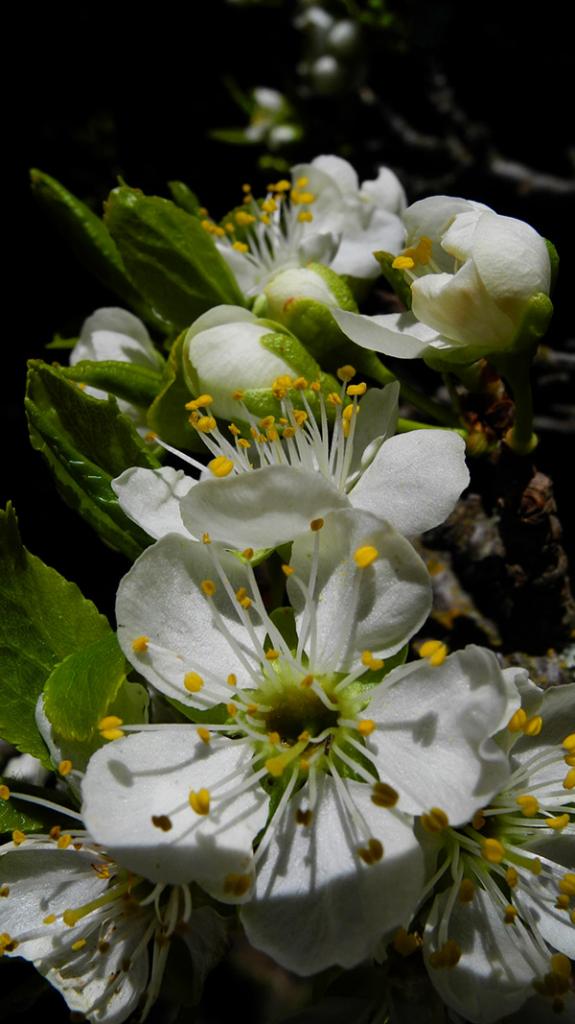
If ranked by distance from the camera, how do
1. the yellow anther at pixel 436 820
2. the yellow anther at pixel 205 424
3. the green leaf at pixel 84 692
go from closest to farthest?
the yellow anther at pixel 436 820, the green leaf at pixel 84 692, the yellow anther at pixel 205 424

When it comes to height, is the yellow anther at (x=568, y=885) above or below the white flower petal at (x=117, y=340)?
above

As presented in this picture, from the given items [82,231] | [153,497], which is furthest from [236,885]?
[82,231]

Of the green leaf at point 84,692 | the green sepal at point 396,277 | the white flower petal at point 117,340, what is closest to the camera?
the green leaf at point 84,692

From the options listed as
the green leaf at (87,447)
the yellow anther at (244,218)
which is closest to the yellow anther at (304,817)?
the green leaf at (87,447)

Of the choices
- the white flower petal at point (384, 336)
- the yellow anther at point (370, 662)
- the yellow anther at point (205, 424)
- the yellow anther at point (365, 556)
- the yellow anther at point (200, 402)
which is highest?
the white flower petal at point (384, 336)

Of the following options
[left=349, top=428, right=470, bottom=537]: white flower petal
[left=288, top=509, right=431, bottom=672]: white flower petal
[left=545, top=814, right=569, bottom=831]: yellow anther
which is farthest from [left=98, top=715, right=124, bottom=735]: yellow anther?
[left=545, top=814, right=569, bottom=831]: yellow anther

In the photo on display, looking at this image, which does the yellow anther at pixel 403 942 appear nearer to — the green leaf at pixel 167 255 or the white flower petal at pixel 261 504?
the white flower petal at pixel 261 504
